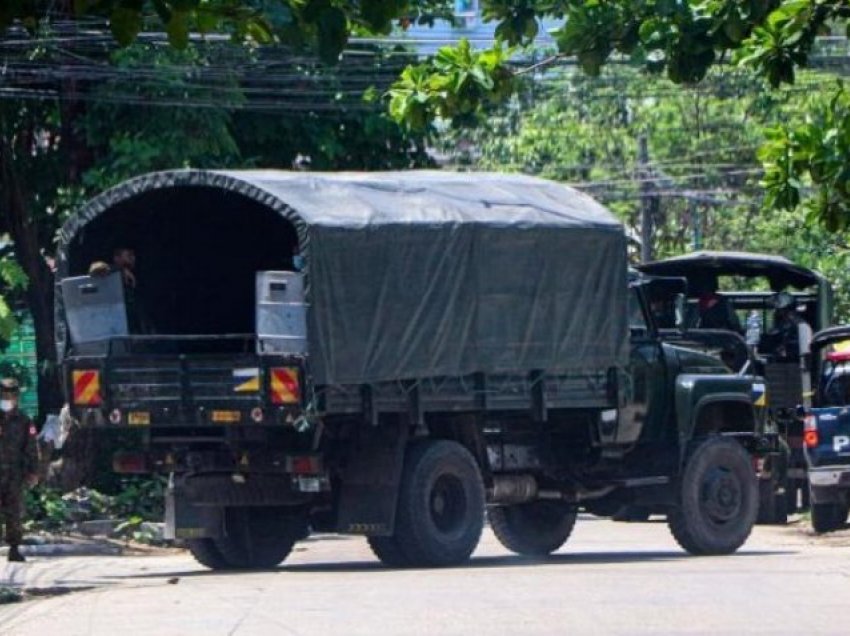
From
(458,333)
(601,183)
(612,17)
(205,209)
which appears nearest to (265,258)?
(205,209)

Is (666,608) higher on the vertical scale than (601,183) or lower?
lower

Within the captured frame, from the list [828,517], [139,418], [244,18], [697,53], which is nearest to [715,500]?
[828,517]

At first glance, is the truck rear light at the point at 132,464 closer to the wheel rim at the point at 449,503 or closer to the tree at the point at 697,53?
the wheel rim at the point at 449,503

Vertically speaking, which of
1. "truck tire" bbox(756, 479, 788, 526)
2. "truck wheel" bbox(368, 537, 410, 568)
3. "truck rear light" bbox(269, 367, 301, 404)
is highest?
"truck rear light" bbox(269, 367, 301, 404)

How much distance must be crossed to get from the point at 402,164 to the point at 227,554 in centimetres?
1104

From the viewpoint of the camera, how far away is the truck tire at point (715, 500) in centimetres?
2009

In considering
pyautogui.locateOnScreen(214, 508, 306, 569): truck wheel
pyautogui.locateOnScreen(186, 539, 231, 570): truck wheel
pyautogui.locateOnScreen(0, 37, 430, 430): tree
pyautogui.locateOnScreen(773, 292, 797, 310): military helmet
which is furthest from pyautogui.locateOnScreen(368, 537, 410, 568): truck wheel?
pyautogui.locateOnScreen(773, 292, 797, 310): military helmet

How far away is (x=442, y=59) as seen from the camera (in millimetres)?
13398

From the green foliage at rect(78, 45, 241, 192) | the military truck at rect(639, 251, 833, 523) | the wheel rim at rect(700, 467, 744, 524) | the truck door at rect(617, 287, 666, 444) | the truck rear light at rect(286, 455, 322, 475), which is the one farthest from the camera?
the military truck at rect(639, 251, 833, 523)

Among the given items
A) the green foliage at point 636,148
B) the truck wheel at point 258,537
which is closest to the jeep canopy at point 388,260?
the truck wheel at point 258,537

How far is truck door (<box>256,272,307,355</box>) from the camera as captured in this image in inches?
690

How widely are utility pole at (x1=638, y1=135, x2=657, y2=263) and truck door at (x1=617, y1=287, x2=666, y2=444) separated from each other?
69.8 ft

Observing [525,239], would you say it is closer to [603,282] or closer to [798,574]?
[603,282]

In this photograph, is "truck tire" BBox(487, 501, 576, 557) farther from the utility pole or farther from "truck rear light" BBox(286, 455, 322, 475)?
the utility pole
